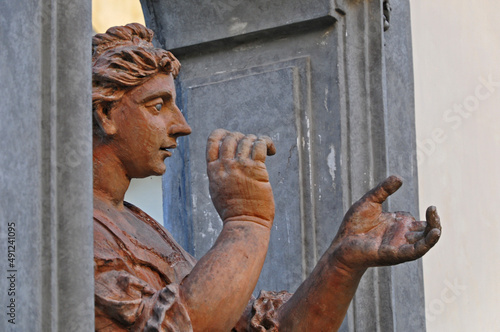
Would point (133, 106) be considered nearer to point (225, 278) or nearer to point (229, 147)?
point (229, 147)

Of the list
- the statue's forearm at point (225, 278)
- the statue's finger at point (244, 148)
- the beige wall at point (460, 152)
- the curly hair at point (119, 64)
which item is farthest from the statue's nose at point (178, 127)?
the beige wall at point (460, 152)

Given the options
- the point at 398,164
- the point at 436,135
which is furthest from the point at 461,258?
the point at 398,164

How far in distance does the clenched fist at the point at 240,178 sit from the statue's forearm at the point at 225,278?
1.8 inches

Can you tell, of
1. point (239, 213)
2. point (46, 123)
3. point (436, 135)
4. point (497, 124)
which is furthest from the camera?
point (497, 124)

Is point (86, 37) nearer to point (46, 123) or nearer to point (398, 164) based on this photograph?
point (46, 123)

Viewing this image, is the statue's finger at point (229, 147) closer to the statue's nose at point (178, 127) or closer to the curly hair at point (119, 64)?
the statue's nose at point (178, 127)

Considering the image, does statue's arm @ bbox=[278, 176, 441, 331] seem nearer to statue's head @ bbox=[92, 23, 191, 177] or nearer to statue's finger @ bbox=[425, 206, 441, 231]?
statue's finger @ bbox=[425, 206, 441, 231]

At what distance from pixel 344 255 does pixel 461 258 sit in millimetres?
3518

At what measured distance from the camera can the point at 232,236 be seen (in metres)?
3.92

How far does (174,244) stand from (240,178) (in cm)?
51

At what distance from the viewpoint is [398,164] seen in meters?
5.79

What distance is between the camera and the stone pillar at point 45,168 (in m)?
3.28

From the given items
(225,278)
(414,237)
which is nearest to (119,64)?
(225,278)

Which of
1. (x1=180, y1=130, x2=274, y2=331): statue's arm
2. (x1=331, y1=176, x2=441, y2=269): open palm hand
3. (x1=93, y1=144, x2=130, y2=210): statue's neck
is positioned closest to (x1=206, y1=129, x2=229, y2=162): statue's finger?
(x1=180, y1=130, x2=274, y2=331): statue's arm
